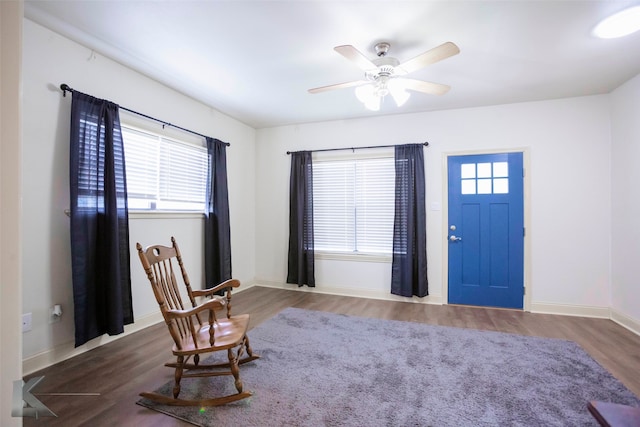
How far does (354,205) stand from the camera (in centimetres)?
436

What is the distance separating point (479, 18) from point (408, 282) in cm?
294

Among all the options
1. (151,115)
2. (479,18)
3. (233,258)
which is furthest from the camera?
(233,258)

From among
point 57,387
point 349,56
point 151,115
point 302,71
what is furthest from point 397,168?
point 57,387

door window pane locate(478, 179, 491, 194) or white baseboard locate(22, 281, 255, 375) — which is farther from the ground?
door window pane locate(478, 179, 491, 194)

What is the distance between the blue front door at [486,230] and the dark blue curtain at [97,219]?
377cm

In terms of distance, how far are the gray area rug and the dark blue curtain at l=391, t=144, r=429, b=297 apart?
104cm

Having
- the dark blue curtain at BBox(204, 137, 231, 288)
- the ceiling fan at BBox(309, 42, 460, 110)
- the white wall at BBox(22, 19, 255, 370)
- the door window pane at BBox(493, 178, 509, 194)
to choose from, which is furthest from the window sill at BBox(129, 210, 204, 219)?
the door window pane at BBox(493, 178, 509, 194)

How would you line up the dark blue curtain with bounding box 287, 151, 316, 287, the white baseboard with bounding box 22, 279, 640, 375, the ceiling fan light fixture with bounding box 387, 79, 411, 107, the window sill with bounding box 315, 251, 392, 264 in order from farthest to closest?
the dark blue curtain with bounding box 287, 151, 316, 287, the window sill with bounding box 315, 251, 392, 264, the ceiling fan light fixture with bounding box 387, 79, 411, 107, the white baseboard with bounding box 22, 279, 640, 375

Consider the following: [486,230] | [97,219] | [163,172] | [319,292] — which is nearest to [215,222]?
[163,172]

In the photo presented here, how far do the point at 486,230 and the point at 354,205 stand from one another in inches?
69.8

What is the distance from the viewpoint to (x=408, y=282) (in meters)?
3.89

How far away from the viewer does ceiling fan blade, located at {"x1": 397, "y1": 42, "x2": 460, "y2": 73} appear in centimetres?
188

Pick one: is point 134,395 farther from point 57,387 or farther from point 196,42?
point 196,42

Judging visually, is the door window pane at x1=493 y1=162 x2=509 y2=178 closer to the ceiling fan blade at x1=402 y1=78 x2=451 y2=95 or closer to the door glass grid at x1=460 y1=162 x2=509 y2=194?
the door glass grid at x1=460 y1=162 x2=509 y2=194
